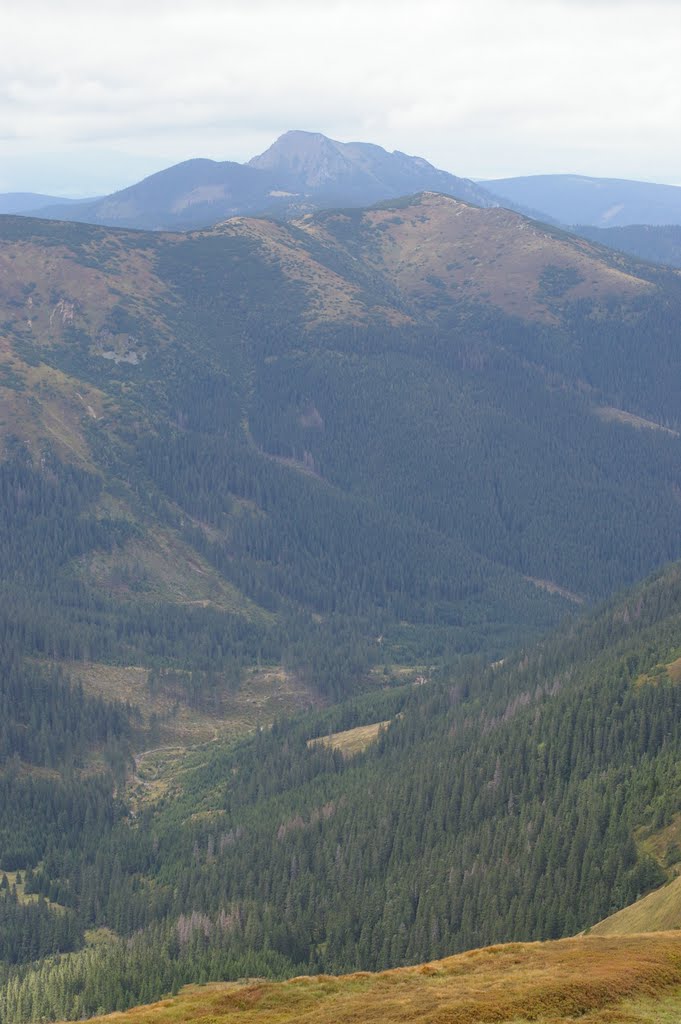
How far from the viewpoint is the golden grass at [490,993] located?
77.6 metres

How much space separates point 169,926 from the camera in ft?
502

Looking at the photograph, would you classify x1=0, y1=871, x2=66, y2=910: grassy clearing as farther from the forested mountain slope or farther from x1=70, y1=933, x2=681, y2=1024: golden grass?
x1=70, y1=933, x2=681, y2=1024: golden grass

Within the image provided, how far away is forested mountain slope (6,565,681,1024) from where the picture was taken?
13375cm

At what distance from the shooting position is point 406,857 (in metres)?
159

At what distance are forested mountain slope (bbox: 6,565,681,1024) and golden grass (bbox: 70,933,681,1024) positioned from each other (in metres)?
32.3

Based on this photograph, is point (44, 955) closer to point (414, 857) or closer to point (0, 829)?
point (0, 829)

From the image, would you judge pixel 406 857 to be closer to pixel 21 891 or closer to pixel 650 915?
pixel 650 915

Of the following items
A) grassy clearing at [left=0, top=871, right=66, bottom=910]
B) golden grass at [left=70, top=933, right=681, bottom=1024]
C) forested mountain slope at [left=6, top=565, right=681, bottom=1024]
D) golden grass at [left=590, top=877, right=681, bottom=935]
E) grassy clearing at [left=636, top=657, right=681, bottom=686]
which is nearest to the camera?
golden grass at [left=70, top=933, right=681, bottom=1024]

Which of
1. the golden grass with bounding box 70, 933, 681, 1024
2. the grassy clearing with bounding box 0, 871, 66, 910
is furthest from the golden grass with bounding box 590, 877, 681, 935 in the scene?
the grassy clearing with bounding box 0, 871, 66, 910

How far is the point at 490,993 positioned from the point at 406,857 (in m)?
77.9

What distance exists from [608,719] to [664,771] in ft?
60.3

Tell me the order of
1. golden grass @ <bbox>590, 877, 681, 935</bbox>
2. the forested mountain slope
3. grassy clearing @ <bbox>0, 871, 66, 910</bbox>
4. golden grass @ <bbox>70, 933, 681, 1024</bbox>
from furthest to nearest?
grassy clearing @ <bbox>0, 871, 66, 910</bbox> < the forested mountain slope < golden grass @ <bbox>590, 877, 681, 935</bbox> < golden grass @ <bbox>70, 933, 681, 1024</bbox>

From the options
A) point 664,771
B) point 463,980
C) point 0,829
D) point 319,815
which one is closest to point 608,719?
point 664,771

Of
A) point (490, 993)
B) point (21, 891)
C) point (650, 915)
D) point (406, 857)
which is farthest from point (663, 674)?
point (21, 891)
